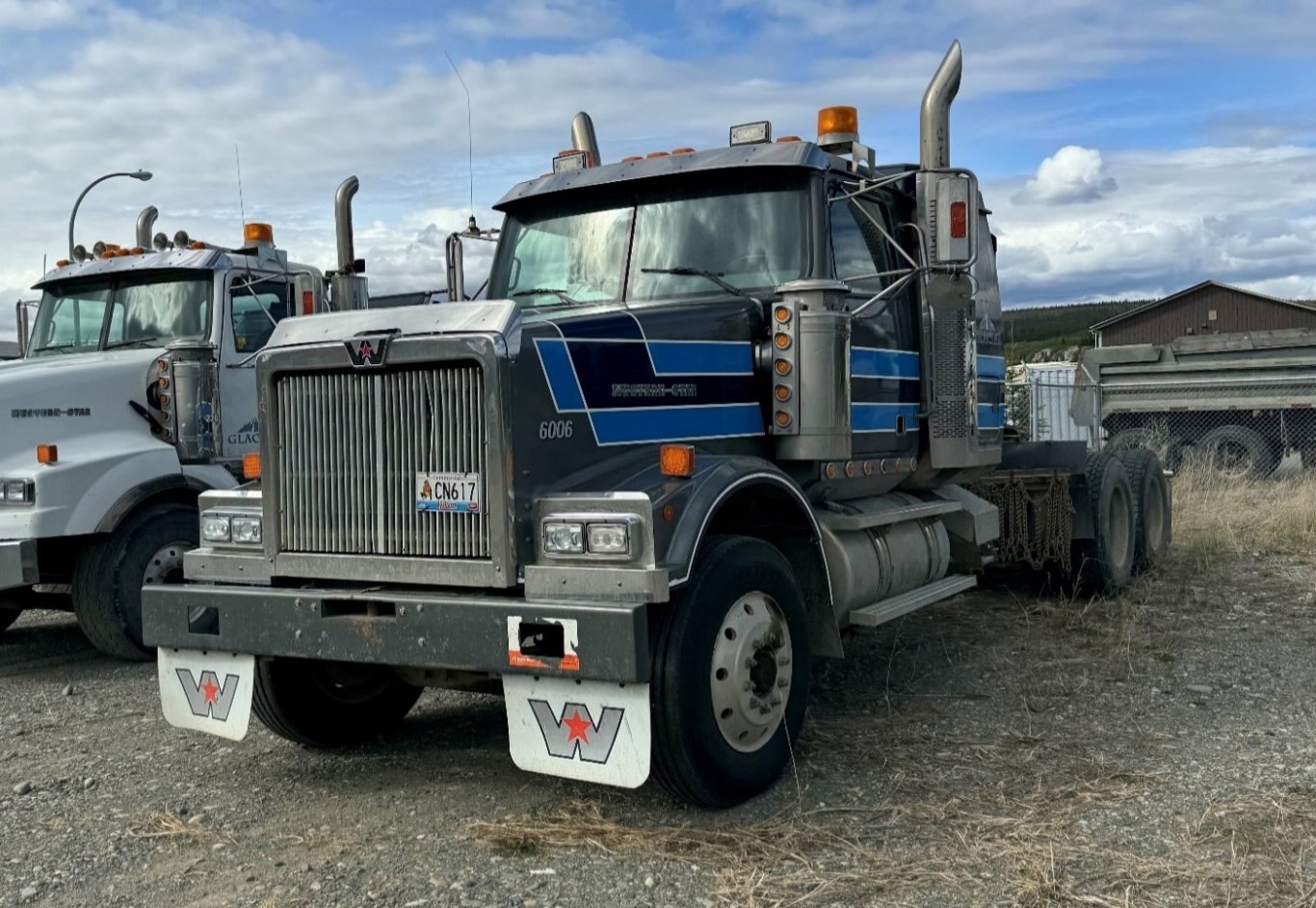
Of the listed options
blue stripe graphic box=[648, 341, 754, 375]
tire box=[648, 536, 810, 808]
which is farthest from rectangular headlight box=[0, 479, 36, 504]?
tire box=[648, 536, 810, 808]

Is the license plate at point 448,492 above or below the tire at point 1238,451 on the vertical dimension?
above

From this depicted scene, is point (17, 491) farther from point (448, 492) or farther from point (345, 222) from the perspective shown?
point (448, 492)

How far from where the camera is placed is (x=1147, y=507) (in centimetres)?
1009

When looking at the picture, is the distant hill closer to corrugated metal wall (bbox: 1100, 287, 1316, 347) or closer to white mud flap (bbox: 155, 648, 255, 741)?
corrugated metal wall (bbox: 1100, 287, 1316, 347)

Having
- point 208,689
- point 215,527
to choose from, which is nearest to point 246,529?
point 215,527

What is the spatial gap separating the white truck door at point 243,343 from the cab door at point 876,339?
13.8 feet

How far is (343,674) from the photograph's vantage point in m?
5.64

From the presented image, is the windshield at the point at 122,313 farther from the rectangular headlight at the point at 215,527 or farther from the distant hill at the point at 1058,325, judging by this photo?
the distant hill at the point at 1058,325

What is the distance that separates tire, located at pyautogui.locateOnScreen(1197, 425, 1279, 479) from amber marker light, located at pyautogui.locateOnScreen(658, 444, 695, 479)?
13886 mm

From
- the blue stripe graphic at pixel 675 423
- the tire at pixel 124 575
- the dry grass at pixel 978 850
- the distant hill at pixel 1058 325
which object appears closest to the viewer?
the dry grass at pixel 978 850

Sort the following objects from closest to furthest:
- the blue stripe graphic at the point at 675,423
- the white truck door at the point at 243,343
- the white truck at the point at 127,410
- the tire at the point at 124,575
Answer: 1. the blue stripe graphic at the point at 675,423
2. the white truck at the point at 127,410
3. the tire at the point at 124,575
4. the white truck door at the point at 243,343

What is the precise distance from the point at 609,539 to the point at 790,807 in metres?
1.31

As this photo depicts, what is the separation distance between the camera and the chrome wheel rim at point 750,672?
4586mm

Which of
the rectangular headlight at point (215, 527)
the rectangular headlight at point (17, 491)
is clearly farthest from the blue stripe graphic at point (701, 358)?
the rectangular headlight at point (17, 491)
